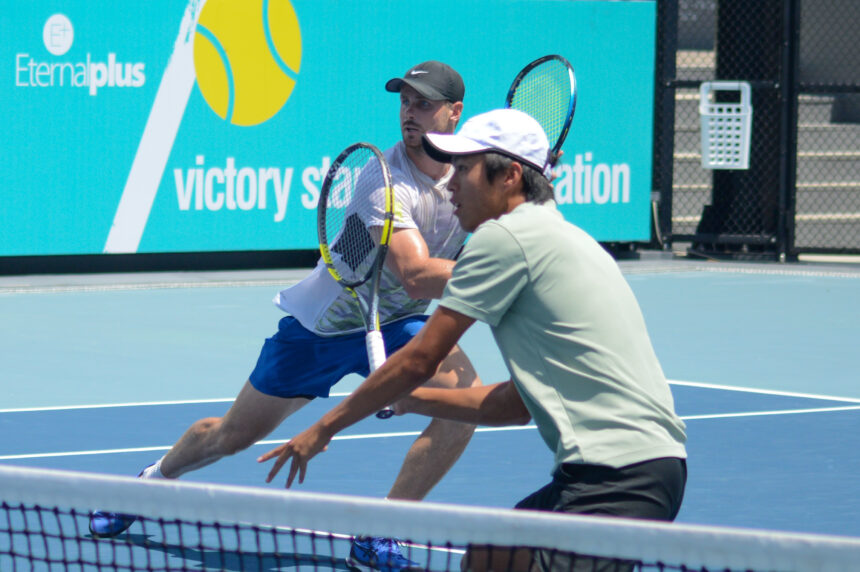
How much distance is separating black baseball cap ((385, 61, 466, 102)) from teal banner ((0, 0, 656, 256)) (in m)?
8.45

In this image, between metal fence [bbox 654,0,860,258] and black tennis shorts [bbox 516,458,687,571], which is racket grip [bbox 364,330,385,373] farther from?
metal fence [bbox 654,0,860,258]

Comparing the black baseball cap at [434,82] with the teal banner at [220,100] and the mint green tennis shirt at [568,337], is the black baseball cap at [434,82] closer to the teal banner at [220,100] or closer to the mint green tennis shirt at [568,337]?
the mint green tennis shirt at [568,337]

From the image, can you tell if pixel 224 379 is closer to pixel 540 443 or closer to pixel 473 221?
pixel 540 443

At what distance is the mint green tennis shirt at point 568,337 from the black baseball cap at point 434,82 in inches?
70.3

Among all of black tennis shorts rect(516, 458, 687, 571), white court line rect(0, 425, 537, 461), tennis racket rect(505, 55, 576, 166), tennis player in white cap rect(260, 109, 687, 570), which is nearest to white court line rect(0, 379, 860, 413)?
white court line rect(0, 425, 537, 461)

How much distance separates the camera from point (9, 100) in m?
13.0

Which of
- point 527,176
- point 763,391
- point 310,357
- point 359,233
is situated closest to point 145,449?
point 310,357

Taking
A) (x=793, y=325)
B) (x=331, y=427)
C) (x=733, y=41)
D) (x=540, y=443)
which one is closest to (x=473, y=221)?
(x=331, y=427)

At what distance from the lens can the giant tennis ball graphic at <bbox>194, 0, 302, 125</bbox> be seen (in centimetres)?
1373

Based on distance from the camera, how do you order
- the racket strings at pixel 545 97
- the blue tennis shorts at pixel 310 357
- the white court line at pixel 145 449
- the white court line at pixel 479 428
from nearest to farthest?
1. the blue tennis shorts at pixel 310 357
2. the racket strings at pixel 545 97
3. the white court line at pixel 145 449
4. the white court line at pixel 479 428

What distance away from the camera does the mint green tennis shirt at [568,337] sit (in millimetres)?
3365

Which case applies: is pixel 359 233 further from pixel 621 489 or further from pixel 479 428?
pixel 479 428

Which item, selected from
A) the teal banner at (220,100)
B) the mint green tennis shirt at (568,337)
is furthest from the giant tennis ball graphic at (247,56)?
the mint green tennis shirt at (568,337)

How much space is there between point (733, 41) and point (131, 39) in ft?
20.0
